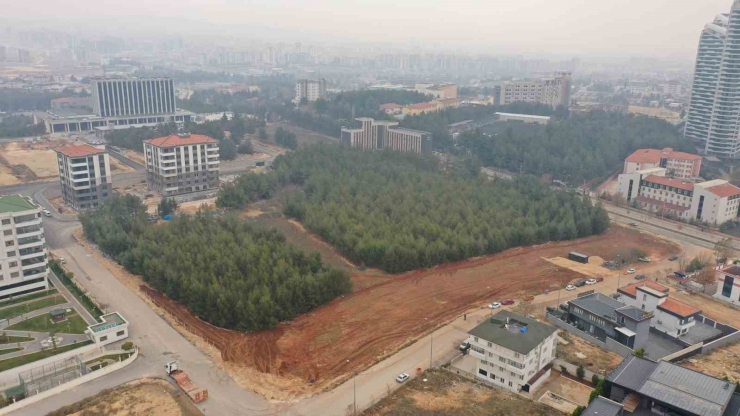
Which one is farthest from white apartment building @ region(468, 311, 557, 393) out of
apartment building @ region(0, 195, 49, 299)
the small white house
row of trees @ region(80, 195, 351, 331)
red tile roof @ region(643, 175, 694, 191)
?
red tile roof @ region(643, 175, 694, 191)

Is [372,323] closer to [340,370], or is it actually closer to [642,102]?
[340,370]

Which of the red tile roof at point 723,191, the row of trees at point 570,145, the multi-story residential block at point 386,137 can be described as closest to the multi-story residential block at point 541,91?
the row of trees at point 570,145

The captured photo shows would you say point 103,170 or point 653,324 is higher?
point 103,170

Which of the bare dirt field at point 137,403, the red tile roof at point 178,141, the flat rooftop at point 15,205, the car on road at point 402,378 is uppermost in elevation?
the red tile roof at point 178,141

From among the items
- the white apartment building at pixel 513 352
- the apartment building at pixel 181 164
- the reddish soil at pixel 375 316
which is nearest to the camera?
the white apartment building at pixel 513 352

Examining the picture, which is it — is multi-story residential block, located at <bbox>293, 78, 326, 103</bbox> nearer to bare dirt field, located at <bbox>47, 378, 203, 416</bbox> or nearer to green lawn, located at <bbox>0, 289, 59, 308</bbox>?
green lawn, located at <bbox>0, 289, 59, 308</bbox>

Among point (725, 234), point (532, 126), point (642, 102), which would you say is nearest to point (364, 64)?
point (642, 102)

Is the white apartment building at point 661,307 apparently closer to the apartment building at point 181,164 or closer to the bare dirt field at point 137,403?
the bare dirt field at point 137,403
